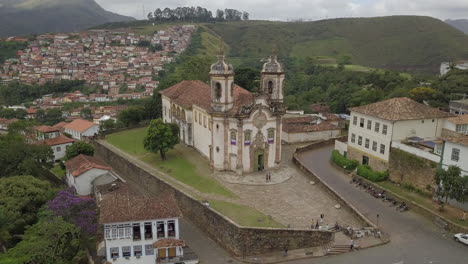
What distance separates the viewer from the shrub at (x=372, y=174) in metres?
34.7

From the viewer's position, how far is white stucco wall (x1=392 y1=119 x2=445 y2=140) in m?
34.0

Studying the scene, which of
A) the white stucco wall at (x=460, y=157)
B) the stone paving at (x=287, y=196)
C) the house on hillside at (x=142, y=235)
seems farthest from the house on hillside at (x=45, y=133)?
the white stucco wall at (x=460, y=157)

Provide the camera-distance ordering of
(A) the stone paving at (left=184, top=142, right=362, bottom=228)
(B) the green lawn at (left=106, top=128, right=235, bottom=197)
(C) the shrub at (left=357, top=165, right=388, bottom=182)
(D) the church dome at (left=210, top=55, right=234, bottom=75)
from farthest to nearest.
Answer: (D) the church dome at (left=210, top=55, right=234, bottom=75) → (C) the shrub at (left=357, top=165, right=388, bottom=182) → (B) the green lawn at (left=106, top=128, right=235, bottom=197) → (A) the stone paving at (left=184, top=142, right=362, bottom=228)

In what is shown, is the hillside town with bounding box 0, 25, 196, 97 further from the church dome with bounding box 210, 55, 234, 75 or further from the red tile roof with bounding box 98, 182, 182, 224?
the red tile roof with bounding box 98, 182, 182, 224

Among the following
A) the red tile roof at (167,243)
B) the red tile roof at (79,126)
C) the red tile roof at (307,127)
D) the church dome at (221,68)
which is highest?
the church dome at (221,68)

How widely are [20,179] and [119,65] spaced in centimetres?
11418

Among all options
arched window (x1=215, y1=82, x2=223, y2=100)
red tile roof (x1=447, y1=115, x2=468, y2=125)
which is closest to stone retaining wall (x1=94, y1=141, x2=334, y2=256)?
arched window (x1=215, y1=82, x2=223, y2=100)

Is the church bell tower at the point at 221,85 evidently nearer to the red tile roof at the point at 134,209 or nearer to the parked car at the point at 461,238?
the red tile roof at the point at 134,209

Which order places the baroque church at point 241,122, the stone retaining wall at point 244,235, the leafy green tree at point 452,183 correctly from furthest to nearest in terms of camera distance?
the baroque church at point 241,122
the leafy green tree at point 452,183
the stone retaining wall at point 244,235

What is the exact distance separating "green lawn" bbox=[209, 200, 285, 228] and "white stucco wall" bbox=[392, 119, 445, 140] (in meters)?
13.6

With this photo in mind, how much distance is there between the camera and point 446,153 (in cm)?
2980

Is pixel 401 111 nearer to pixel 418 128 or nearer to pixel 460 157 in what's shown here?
pixel 418 128

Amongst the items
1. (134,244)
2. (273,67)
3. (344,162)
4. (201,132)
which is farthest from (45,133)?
(344,162)

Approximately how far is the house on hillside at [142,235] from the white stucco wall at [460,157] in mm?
19327
